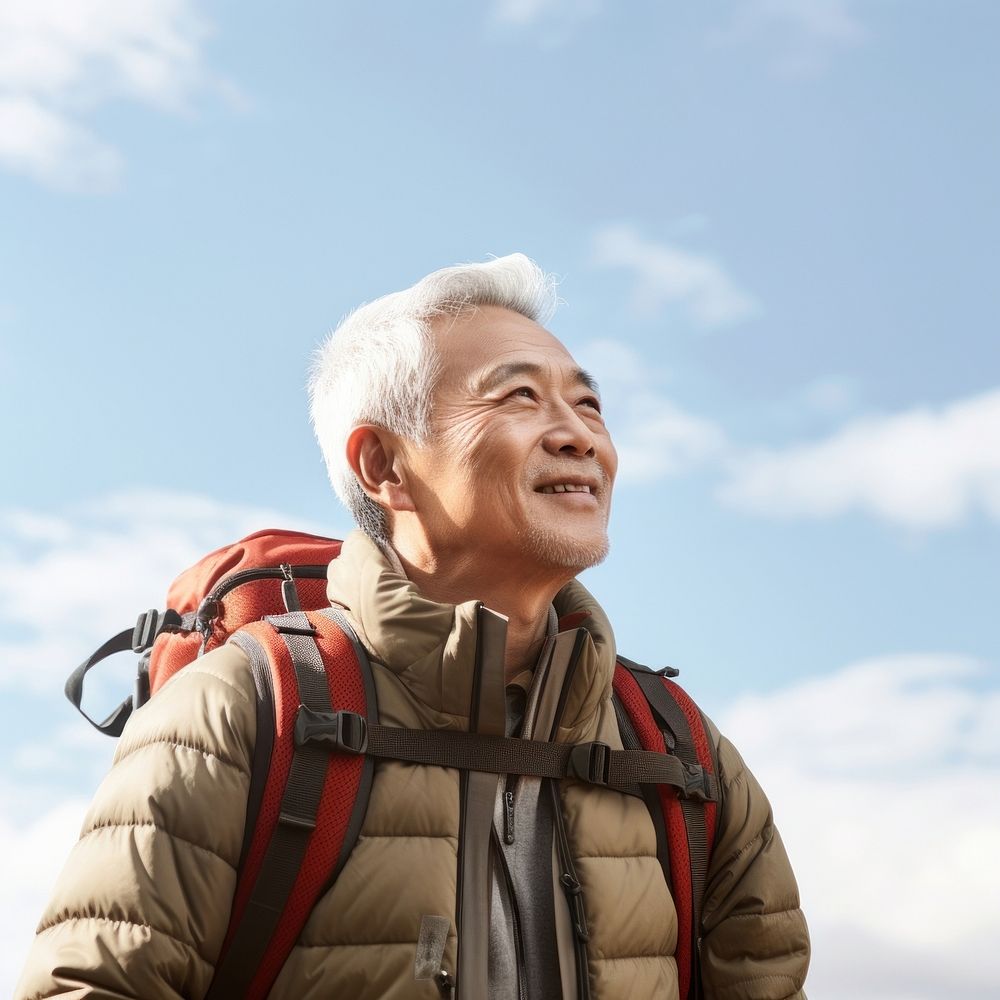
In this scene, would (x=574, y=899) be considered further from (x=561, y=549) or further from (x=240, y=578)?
(x=240, y=578)

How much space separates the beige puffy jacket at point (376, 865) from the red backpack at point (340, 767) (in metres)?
0.05

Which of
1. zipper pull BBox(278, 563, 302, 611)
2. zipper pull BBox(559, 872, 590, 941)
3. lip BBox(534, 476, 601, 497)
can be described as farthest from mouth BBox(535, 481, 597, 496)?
zipper pull BBox(278, 563, 302, 611)

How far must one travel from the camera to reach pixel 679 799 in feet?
12.8

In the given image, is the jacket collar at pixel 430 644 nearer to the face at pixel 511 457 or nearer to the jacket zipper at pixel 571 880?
the jacket zipper at pixel 571 880

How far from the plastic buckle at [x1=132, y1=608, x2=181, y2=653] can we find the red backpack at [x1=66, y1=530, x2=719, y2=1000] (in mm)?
1526

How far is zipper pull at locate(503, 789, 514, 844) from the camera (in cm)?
355

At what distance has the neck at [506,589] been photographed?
388 cm

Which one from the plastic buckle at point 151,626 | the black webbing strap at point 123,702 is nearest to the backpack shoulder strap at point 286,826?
the plastic buckle at point 151,626

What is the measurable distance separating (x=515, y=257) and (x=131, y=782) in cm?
235

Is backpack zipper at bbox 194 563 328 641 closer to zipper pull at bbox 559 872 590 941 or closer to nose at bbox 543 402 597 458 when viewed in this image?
nose at bbox 543 402 597 458

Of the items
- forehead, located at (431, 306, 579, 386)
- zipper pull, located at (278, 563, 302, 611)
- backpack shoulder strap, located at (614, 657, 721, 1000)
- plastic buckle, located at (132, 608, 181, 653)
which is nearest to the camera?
backpack shoulder strap, located at (614, 657, 721, 1000)

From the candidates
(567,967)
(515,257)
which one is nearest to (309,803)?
(567,967)

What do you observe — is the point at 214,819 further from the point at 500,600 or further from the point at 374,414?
the point at 374,414

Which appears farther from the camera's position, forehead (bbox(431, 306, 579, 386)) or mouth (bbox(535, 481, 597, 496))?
forehead (bbox(431, 306, 579, 386))
